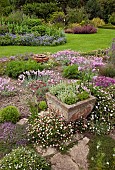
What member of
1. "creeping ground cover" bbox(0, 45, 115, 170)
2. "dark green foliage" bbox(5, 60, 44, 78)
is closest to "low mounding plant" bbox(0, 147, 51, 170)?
"creeping ground cover" bbox(0, 45, 115, 170)

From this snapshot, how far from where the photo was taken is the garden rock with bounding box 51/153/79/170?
3850 mm

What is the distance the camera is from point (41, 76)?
676 centimetres

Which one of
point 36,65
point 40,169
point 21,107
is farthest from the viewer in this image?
point 36,65

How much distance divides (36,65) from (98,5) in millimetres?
19805

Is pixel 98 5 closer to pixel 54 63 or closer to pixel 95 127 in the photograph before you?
pixel 54 63

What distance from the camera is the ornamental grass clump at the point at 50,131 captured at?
4.27 m

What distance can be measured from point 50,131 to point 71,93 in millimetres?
867

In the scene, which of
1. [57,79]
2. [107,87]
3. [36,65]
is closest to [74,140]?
[107,87]

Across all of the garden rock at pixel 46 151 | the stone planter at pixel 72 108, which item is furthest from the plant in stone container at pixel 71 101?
the garden rock at pixel 46 151

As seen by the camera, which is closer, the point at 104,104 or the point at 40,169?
the point at 40,169

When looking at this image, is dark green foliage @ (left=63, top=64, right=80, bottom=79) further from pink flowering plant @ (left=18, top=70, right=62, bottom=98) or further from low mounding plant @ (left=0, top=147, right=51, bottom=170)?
low mounding plant @ (left=0, top=147, right=51, bottom=170)

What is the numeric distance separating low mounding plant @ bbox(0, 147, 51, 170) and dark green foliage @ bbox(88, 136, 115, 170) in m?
0.73

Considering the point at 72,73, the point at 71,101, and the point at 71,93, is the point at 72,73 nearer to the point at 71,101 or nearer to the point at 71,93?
→ the point at 71,93

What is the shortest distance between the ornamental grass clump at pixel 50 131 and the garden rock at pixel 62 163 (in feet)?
0.59
